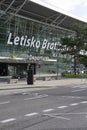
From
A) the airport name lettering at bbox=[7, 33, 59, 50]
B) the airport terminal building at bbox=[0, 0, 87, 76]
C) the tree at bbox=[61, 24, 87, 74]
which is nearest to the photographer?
the tree at bbox=[61, 24, 87, 74]

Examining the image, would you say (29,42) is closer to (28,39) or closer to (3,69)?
→ (28,39)

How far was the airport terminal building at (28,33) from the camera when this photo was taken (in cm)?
6662

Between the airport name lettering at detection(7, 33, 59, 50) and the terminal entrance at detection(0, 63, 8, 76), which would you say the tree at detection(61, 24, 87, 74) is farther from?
the terminal entrance at detection(0, 63, 8, 76)

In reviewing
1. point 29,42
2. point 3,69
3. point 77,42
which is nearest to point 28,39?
point 29,42

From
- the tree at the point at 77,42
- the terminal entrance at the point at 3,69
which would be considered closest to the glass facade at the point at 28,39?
the terminal entrance at the point at 3,69

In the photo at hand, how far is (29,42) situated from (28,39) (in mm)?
653

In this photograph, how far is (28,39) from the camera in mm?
73938

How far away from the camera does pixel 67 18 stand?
263 feet

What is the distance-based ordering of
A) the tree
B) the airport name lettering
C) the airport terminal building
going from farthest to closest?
the airport name lettering
the airport terminal building
the tree

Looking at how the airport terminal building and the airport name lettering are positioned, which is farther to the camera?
the airport name lettering

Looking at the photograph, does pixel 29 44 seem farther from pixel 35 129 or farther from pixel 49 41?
pixel 35 129

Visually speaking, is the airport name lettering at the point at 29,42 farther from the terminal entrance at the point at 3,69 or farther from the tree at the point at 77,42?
the tree at the point at 77,42

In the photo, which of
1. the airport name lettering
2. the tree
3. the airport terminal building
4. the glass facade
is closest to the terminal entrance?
the airport terminal building

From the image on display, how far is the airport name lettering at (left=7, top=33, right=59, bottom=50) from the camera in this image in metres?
68.8
